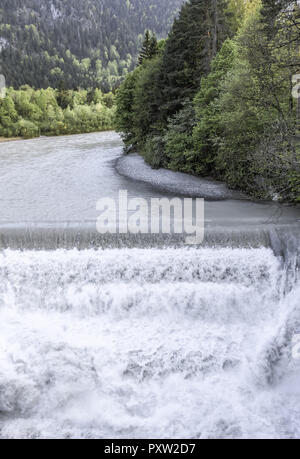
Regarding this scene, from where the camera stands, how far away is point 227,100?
1378 cm

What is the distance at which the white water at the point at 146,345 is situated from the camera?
577cm

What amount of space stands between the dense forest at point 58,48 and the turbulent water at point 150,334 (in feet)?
328

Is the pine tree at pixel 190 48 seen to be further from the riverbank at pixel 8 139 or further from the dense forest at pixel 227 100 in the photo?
the riverbank at pixel 8 139

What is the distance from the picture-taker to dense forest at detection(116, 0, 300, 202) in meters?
10.6

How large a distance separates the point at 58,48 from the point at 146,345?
169m

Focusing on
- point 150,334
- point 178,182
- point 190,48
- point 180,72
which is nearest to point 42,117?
point 190,48

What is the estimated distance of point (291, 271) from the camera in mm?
8000

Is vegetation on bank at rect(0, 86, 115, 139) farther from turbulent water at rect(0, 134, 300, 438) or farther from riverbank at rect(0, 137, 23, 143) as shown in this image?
turbulent water at rect(0, 134, 300, 438)

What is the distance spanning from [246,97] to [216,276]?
7485mm

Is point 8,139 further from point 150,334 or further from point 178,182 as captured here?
point 150,334

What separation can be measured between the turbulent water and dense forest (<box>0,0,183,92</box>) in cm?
10010

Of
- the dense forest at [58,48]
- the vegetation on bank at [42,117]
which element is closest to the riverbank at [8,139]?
the vegetation on bank at [42,117]

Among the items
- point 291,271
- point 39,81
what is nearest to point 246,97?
point 291,271

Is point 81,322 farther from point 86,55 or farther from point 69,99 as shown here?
point 86,55
